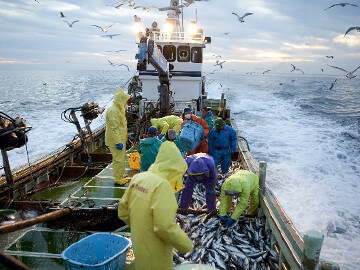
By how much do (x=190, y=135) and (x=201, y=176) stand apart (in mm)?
1701

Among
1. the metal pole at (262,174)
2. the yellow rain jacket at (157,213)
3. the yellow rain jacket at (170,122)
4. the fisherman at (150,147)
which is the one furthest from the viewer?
the yellow rain jacket at (170,122)

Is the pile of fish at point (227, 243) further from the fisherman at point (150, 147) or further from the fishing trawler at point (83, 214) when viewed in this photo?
the fisherman at point (150, 147)

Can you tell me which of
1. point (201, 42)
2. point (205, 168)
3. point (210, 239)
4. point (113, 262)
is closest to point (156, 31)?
point (201, 42)

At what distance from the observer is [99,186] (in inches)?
258

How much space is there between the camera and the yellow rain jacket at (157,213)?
2.54 meters

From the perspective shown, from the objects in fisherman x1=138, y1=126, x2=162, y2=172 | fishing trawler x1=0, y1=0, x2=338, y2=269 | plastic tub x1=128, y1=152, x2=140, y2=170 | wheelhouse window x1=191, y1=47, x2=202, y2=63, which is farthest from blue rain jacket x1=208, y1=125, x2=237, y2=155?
wheelhouse window x1=191, y1=47, x2=202, y2=63

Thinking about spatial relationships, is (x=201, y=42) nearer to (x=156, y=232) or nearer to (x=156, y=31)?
(x=156, y=31)

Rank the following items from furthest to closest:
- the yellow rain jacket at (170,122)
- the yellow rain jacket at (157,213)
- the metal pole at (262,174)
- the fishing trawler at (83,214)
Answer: the yellow rain jacket at (170,122) → the metal pole at (262,174) → the fishing trawler at (83,214) → the yellow rain jacket at (157,213)

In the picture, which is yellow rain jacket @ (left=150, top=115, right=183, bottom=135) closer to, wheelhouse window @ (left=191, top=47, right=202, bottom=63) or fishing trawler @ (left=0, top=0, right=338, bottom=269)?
fishing trawler @ (left=0, top=0, right=338, bottom=269)

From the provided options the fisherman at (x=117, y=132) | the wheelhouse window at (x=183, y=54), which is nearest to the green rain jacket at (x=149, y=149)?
the fisherman at (x=117, y=132)

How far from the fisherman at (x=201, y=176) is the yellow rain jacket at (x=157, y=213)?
7.97ft

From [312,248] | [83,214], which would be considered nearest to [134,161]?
[83,214]

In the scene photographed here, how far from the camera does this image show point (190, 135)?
23.5 ft

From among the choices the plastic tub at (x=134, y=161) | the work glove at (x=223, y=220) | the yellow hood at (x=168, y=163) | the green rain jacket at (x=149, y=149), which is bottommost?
the work glove at (x=223, y=220)
